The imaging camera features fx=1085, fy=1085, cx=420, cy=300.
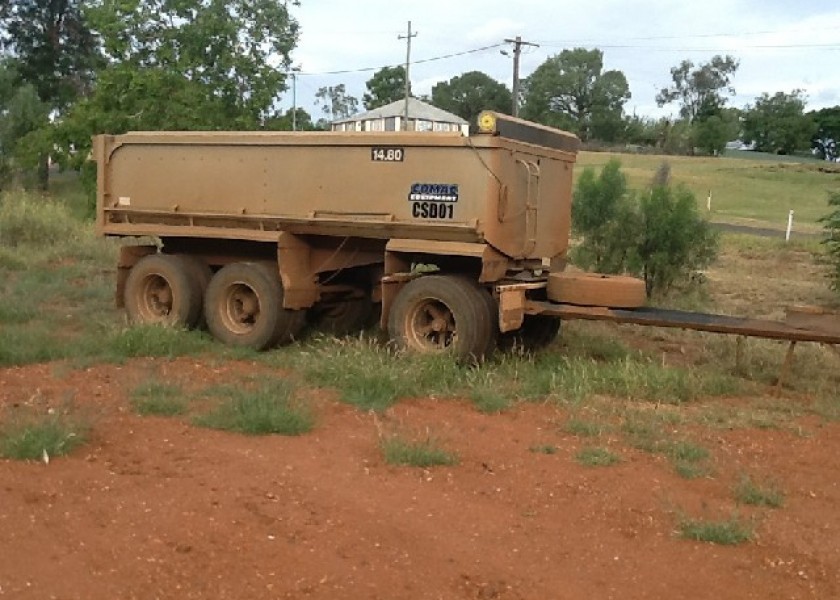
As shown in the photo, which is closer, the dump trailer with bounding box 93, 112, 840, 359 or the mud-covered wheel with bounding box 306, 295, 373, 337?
the dump trailer with bounding box 93, 112, 840, 359

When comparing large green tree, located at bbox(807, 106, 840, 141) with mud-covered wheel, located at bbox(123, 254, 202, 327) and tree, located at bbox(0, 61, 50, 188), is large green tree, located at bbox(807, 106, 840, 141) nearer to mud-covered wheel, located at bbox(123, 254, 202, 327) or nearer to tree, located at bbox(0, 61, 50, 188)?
tree, located at bbox(0, 61, 50, 188)

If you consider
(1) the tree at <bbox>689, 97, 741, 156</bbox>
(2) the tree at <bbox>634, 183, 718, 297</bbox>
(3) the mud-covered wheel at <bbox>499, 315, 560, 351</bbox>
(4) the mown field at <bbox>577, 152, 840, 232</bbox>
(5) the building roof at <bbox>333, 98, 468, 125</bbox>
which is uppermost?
(1) the tree at <bbox>689, 97, 741, 156</bbox>

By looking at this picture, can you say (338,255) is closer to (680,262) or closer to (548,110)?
(680,262)

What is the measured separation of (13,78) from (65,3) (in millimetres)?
8305

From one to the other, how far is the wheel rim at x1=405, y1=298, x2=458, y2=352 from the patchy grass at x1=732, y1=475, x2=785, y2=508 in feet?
12.7

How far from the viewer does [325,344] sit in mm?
10828

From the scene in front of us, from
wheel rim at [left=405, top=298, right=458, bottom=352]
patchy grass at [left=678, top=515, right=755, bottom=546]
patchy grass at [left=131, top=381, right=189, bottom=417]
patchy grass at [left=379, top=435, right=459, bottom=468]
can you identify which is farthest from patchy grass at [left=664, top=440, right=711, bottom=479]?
Result: patchy grass at [left=131, top=381, right=189, bottom=417]

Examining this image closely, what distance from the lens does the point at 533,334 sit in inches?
430

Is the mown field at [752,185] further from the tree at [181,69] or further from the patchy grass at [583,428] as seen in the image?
the patchy grass at [583,428]

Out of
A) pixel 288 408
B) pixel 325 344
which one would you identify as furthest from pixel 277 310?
pixel 288 408

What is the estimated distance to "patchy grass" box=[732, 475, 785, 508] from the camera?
A: 20.4 feet

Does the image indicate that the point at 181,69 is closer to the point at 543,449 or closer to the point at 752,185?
the point at 543,449

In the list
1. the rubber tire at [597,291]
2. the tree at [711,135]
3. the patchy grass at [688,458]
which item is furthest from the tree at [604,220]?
the tree at [711,135]

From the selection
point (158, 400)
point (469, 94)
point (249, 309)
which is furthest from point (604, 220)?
point (469, 94)
